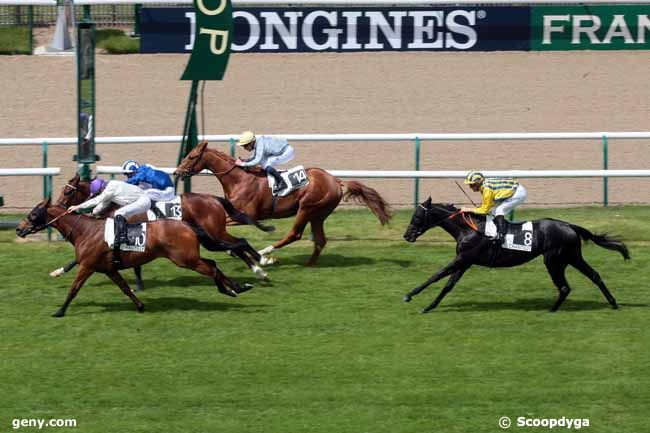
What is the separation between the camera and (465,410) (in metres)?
9.40

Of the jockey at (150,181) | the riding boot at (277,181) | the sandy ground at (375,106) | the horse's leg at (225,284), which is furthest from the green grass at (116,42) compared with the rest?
the horse's leg at (225,284)

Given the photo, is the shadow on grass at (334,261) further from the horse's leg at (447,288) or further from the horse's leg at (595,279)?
the horse's leg at (595,279)

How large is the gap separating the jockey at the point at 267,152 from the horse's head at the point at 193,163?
42 cm

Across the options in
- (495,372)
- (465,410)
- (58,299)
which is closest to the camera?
(465,410)

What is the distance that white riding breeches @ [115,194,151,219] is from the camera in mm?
12766

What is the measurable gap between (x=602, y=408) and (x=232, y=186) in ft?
20.5

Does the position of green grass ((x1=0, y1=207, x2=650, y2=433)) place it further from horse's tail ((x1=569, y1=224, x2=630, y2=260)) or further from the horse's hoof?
horse's tail ((x1=569, y1=224, x2=630, y2=260))

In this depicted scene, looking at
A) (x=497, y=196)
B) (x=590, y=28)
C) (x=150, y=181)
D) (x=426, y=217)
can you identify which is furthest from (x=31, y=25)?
(x=497, y=196)

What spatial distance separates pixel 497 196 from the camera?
12586 millimetres

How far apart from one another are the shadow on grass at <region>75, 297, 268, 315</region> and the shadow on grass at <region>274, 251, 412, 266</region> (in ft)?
5.70

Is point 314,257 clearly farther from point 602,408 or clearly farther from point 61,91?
point 61,91

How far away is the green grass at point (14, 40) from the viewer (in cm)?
2352

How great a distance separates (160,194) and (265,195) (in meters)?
1.67

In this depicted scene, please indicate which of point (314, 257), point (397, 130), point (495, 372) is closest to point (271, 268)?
point (314, 257)
